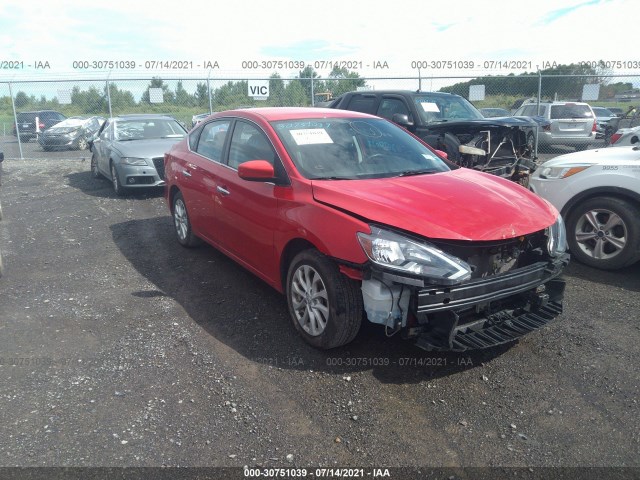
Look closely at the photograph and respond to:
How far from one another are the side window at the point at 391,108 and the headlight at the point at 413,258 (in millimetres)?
6011

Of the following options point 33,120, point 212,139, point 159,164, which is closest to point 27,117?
point 33,120

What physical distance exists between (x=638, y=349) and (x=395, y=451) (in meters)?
2.24

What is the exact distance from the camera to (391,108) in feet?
29.9

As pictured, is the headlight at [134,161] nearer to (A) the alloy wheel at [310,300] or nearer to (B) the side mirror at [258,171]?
(B) the side mirror at [258,171]

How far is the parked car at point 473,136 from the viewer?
779 cm

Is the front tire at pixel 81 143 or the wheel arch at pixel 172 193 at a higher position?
the front tire at pixel 81 143

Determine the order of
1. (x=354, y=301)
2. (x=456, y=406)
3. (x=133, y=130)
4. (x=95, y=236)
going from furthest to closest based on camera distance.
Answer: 1. (x=133, y=130)
2. (x=95, y=236)
3. (x=354, y=301)
4. (x=456, y=406)

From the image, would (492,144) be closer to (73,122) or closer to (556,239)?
(556,239)

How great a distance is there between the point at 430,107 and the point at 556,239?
5526mm

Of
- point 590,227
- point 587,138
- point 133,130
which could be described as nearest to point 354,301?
point 590,227

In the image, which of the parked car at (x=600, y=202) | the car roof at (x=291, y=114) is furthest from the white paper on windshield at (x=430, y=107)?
the car roof at (x=291, y=114)

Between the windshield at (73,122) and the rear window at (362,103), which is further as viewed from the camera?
the windshield at (73,122)

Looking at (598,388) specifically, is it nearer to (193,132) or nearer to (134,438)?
(134,438)

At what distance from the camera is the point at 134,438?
9.63 feet
